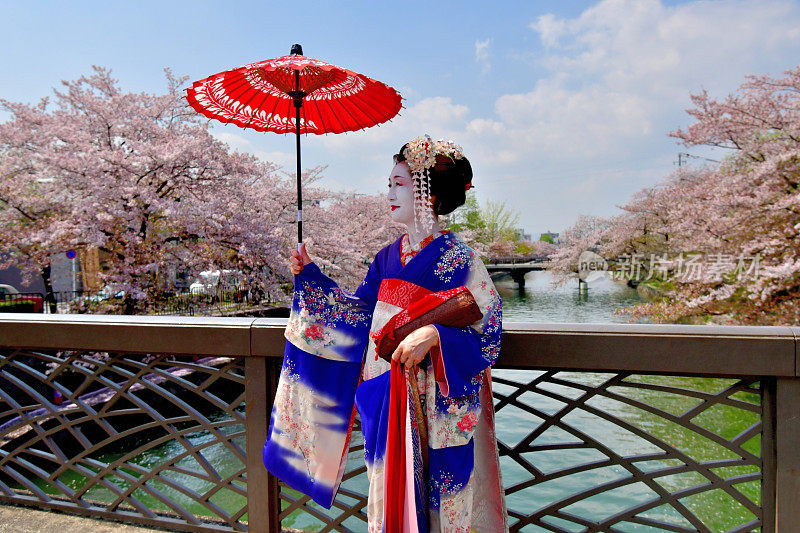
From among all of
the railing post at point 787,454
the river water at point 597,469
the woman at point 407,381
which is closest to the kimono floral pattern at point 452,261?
the woman at point 407,381

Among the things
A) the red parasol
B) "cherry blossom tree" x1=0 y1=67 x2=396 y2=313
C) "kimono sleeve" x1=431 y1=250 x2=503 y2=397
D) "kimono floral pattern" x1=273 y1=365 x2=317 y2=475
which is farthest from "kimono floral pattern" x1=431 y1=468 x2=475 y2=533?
"cherry blossom tree" x1=0 y1=67 x2=396 y2=313

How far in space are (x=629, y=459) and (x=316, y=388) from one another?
3.51 ft

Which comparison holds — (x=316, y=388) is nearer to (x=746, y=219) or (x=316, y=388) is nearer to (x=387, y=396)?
(x=387, y=396)

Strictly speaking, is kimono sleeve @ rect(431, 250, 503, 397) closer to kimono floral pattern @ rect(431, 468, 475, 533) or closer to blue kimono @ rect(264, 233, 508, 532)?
blue kimono @ rect(264, 233, 508, 532)

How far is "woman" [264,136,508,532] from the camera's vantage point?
4.44ft

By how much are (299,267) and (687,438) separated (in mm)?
7696

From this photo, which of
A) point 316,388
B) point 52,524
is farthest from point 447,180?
point 52,524

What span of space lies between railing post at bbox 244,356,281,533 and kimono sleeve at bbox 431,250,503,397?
0.81 meters

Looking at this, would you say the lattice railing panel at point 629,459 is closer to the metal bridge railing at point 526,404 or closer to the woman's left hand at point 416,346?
the metal bridge railing at point 526,404

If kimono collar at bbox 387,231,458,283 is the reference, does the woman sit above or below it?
below

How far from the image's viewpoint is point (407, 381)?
1388 millimetres

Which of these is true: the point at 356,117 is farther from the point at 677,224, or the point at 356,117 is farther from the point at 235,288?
the point at 235,288

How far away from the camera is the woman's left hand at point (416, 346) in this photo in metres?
1.31

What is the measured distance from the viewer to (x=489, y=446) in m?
1.52
